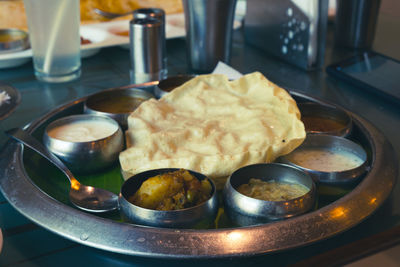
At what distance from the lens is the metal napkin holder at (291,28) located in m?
1.81

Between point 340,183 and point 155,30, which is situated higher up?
point 155,30

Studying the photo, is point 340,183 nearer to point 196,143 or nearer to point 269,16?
point 196,143

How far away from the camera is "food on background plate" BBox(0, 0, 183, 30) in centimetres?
231

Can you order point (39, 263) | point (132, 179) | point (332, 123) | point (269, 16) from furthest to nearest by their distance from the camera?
point (269, 16)
point (332, 123)
point (132, 179)
point (39, 263)

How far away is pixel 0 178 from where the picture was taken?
40.7 inches

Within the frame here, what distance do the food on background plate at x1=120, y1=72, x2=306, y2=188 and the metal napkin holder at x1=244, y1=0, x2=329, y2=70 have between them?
0.55 metres

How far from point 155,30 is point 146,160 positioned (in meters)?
0.70

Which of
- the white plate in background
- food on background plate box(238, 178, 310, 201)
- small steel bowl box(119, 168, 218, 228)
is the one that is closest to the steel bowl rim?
small steel bowl box(119, 168, 218, 228)

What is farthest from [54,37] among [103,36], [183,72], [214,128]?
[214,128]

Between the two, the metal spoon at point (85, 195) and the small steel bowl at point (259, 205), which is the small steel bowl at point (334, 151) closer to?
the small steel bowl at point (259, 205)

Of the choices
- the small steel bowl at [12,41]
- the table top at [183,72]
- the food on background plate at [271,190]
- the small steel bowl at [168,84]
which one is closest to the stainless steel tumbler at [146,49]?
the table top at [183,72]

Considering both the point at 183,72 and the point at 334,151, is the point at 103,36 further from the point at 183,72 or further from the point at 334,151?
the point at 334,151

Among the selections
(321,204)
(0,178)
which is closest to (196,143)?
(321,204)

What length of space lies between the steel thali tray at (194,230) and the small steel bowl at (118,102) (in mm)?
368
